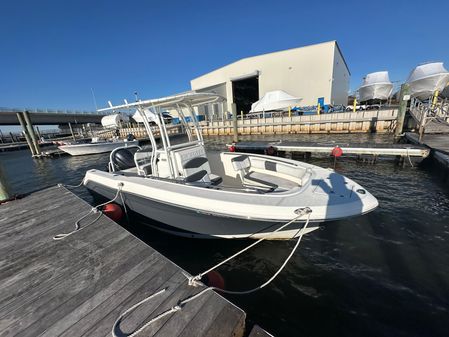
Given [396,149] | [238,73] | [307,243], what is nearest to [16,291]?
[307,243]

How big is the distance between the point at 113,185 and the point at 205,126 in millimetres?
25462

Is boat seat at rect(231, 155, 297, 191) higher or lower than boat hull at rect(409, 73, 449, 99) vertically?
lower

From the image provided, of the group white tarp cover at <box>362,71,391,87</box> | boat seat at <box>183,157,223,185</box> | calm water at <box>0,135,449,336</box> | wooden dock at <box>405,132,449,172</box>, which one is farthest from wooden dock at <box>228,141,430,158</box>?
white tarp cover at <box>362,71,391,87</box>

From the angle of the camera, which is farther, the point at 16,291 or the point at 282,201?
the point at 282,201

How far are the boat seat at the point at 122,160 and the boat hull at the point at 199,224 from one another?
7.62 feet

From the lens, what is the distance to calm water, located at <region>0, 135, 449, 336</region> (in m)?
2.72

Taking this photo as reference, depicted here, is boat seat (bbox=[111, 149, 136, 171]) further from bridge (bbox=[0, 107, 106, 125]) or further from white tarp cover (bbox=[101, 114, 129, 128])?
bridge (bbox=[0, 107, 106, 125])

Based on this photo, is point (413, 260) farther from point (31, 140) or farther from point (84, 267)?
point (31, 140)

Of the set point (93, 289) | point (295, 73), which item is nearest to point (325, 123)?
point (295, 73)

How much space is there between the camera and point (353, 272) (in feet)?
11.5

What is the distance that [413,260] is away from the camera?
3.64 meters

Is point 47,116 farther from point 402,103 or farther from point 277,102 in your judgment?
point 402,103

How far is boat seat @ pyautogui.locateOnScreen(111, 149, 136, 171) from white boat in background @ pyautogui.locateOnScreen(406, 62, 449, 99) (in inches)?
1572

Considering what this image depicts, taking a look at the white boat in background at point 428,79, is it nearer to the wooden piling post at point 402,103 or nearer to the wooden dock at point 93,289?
the wooden piling post at point 402,103
